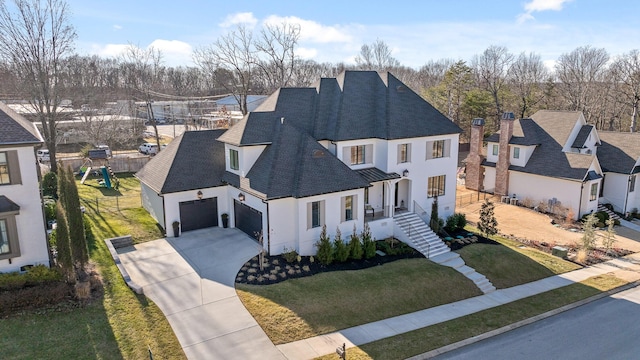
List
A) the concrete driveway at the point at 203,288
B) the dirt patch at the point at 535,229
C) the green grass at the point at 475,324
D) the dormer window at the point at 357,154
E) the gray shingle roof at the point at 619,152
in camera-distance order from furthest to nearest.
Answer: the gray shingle roof at the point at 619,152 < the dirt patch at the point at 535,229 < the dormer window at the point at 357,154 < the green grass at the point at 475,324 < the concrete driveway at the point at 203,288

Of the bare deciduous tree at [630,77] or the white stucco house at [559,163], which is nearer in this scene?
the white stucco house at [559,163]

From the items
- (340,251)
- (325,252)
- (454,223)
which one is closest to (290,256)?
(325,252)

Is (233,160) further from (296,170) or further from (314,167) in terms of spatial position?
(314,167)

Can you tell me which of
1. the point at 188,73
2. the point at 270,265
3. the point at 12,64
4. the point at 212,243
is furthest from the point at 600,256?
the point at 188,73

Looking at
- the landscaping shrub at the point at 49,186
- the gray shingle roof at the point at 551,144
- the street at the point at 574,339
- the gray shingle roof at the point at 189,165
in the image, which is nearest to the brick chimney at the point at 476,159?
the gray shingle roof at the point at 551,144

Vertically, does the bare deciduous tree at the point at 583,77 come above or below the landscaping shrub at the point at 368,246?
above

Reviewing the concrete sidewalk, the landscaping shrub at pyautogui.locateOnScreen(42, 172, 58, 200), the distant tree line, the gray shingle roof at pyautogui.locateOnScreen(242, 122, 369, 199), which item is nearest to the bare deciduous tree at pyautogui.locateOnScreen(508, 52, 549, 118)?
the distant tree line

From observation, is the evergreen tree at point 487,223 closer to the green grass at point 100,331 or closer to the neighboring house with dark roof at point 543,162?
the neighboring house with dark roof at point 543,162

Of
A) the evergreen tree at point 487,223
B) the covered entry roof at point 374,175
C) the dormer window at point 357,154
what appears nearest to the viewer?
the covered entry roof at point 374,175

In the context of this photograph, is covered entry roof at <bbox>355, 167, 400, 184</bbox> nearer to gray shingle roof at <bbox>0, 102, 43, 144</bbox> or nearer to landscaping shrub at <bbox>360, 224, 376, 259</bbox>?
landscaping shrub at <bbox>360, 224, 376, 259</bbox>
